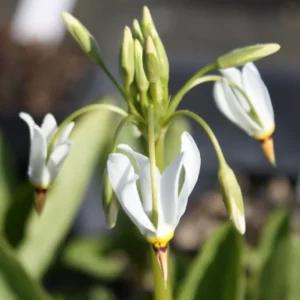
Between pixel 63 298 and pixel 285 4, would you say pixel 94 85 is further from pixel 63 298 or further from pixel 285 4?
pixel 285 4

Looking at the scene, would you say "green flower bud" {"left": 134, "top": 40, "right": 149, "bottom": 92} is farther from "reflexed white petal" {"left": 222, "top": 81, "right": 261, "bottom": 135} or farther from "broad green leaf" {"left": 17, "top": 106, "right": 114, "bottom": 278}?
"broad green leaf" {"left": 17, "top": 106, "right": 114, "bottom": 278}

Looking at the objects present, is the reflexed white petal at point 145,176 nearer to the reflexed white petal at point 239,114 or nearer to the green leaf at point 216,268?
the reflexed white petal at point 239,114

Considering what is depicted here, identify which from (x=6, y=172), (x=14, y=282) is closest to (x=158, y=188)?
(x=14, y=282)

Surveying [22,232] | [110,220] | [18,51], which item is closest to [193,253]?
[22,232]

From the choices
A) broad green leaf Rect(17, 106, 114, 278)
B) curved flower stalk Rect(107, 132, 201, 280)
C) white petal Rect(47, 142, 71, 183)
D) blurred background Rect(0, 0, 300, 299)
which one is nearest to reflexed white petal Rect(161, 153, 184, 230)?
curved flower stalk Rect(107, 132, 201, 280)

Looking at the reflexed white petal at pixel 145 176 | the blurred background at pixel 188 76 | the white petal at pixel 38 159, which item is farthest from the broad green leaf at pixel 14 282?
the blurred background at pixel 188 76

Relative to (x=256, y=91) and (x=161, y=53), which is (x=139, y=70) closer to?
(x=161, y=53)
